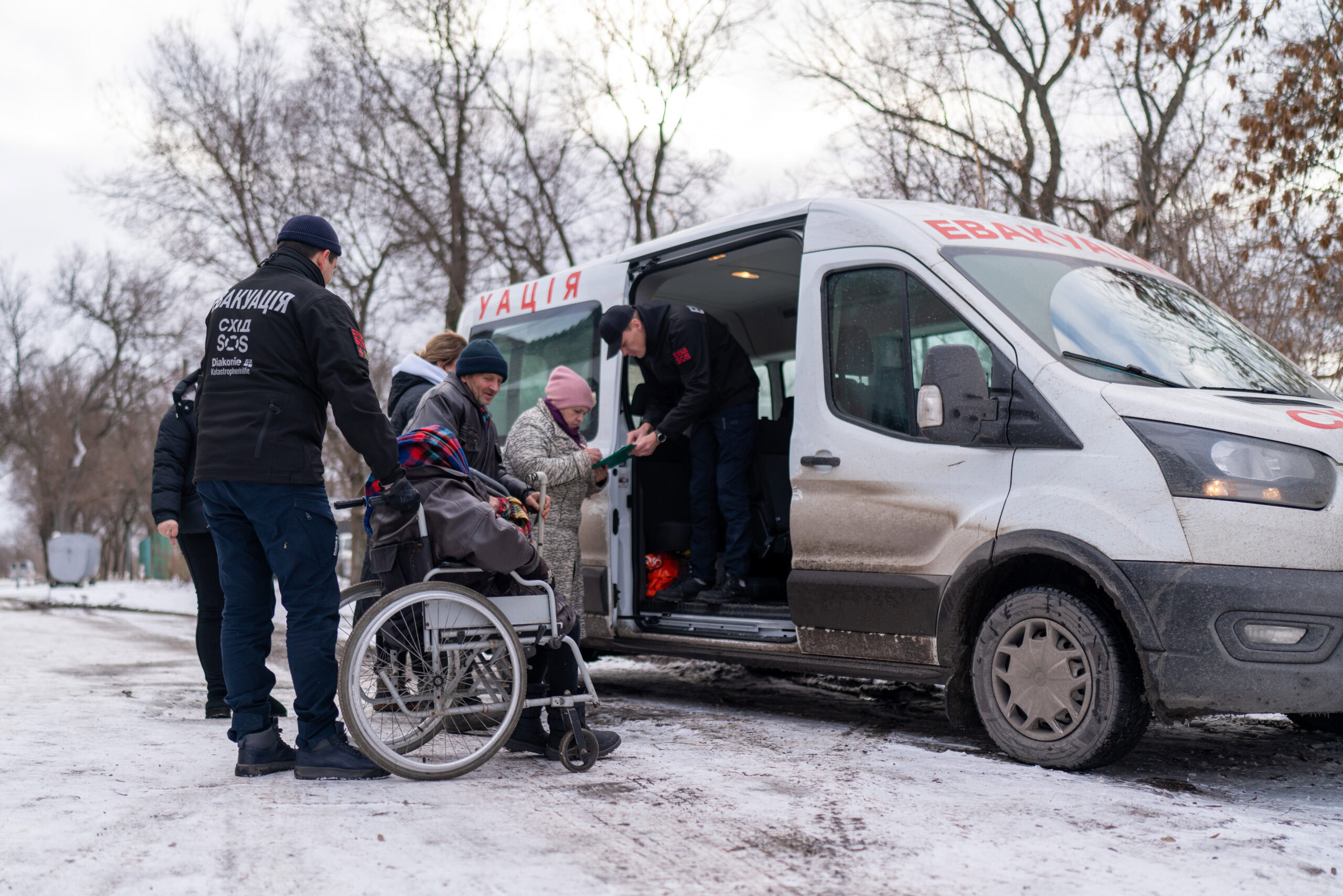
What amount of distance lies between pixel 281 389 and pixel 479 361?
106 centimetres

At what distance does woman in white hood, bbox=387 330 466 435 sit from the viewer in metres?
5.94

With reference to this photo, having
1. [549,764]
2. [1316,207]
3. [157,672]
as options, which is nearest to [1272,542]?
[549,764]

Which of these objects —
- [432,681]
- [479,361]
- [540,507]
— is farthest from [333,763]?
[479,361]

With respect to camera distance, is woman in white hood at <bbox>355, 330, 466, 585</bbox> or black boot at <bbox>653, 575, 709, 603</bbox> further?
black boot at <bbox>653, 575, 709, 603</bbox>

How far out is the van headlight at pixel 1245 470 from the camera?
3996mm

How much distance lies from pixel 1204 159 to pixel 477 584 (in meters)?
7.57

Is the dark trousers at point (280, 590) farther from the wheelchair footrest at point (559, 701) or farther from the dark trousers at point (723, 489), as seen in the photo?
the dark trousers at point (723, 489)

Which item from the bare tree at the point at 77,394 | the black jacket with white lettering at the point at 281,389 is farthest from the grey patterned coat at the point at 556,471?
the bare tree at the point at 77,394

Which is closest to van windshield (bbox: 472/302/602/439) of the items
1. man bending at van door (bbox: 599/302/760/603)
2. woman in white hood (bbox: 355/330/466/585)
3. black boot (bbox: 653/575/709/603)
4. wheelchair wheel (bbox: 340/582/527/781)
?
man bending at van door (bbox: 599/302/760/603)

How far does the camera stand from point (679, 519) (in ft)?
23.6

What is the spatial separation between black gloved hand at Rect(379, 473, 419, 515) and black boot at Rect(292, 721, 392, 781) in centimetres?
87

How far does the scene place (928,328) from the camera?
505 centimetres

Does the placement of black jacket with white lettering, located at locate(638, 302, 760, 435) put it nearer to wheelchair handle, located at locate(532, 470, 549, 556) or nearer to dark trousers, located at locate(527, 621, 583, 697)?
wheelchair handle, located at locate(532, 470, 549, 556)

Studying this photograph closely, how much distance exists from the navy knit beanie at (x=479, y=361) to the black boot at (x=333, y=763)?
63.8 inches
